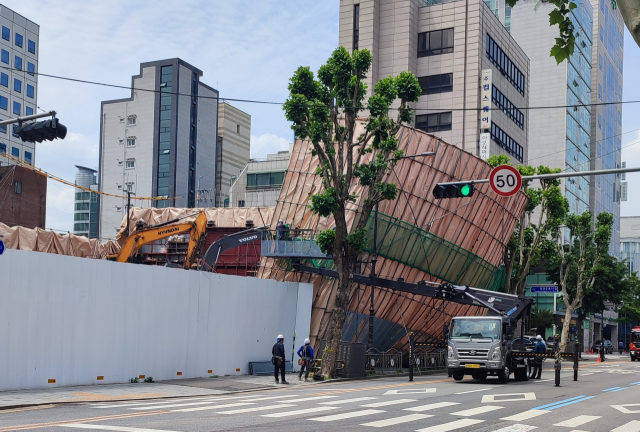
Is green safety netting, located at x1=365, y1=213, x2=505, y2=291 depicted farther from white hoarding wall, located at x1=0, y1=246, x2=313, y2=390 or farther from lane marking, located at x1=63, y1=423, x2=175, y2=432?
lane marking, located at x1=63, y1=423, x2=175, y2=432

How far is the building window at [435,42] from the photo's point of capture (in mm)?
68375

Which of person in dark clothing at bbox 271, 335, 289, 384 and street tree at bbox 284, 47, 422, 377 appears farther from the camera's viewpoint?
street tree at bbox 284, 47, 422, 377

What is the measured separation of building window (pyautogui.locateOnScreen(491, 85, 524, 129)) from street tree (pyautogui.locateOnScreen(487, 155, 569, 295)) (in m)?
18.8

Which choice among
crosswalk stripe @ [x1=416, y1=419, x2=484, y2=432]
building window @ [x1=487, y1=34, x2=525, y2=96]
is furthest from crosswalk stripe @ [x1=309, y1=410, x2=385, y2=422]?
building window @ [x1=487, y1=34, x2=525, y2=96]

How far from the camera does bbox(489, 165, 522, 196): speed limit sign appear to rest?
1736cm

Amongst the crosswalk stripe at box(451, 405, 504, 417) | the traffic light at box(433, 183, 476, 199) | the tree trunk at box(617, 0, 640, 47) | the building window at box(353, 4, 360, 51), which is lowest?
the crosswalk stripe at box(451, 405, 504, 417)

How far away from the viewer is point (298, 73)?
28750 mm

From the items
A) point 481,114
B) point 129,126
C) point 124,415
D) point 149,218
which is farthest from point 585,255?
point 129,126

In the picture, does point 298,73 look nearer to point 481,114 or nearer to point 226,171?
point 481,114

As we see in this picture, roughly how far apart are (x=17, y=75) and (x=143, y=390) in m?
87.0

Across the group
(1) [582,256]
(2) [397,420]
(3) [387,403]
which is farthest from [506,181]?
(1) [582,256]

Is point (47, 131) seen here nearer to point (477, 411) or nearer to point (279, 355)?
point (477, 411)

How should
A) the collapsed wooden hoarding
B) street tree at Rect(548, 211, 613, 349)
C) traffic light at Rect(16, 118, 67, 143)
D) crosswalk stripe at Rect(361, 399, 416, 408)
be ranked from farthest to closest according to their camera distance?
street tree at Rect(548, 211, 613, 349) < the collapsed wooden hoarding < crosswalk stripe at Rect(361, 399, 416, 408) < traffic light at Rect(16, 118, 67, 143)

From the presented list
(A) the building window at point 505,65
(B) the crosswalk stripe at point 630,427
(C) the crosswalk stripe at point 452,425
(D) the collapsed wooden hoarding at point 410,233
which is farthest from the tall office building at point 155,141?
(B) the crosswalk stripe at point 630,427
